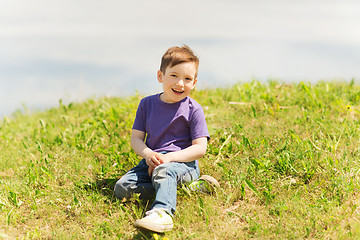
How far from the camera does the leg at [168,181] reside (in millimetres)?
3377

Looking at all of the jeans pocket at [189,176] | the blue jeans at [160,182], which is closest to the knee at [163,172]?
the blue jeans at [160,182]

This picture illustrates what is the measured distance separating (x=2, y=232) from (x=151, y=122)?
1.89 m

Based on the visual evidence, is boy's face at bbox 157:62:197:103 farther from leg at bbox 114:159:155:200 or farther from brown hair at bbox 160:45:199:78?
leg at bbox 114:159:155:200

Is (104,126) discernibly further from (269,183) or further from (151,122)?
(269,183)

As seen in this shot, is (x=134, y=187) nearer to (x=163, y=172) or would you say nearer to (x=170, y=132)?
(x=163, y=172)

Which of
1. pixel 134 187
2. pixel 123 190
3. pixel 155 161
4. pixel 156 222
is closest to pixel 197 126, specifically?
pixel 155 161

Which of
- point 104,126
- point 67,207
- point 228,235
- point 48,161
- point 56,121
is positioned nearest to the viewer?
point 228,235

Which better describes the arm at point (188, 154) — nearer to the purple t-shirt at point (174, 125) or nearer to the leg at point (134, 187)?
the purple t-shirt at point (174, 125)

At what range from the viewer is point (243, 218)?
3.49 m

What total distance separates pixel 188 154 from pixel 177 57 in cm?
101

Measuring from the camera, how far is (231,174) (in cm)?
418

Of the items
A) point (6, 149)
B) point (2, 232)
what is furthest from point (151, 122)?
point (6, 149)

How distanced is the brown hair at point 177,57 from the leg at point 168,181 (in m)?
1.04

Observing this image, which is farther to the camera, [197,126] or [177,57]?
[197,126]
